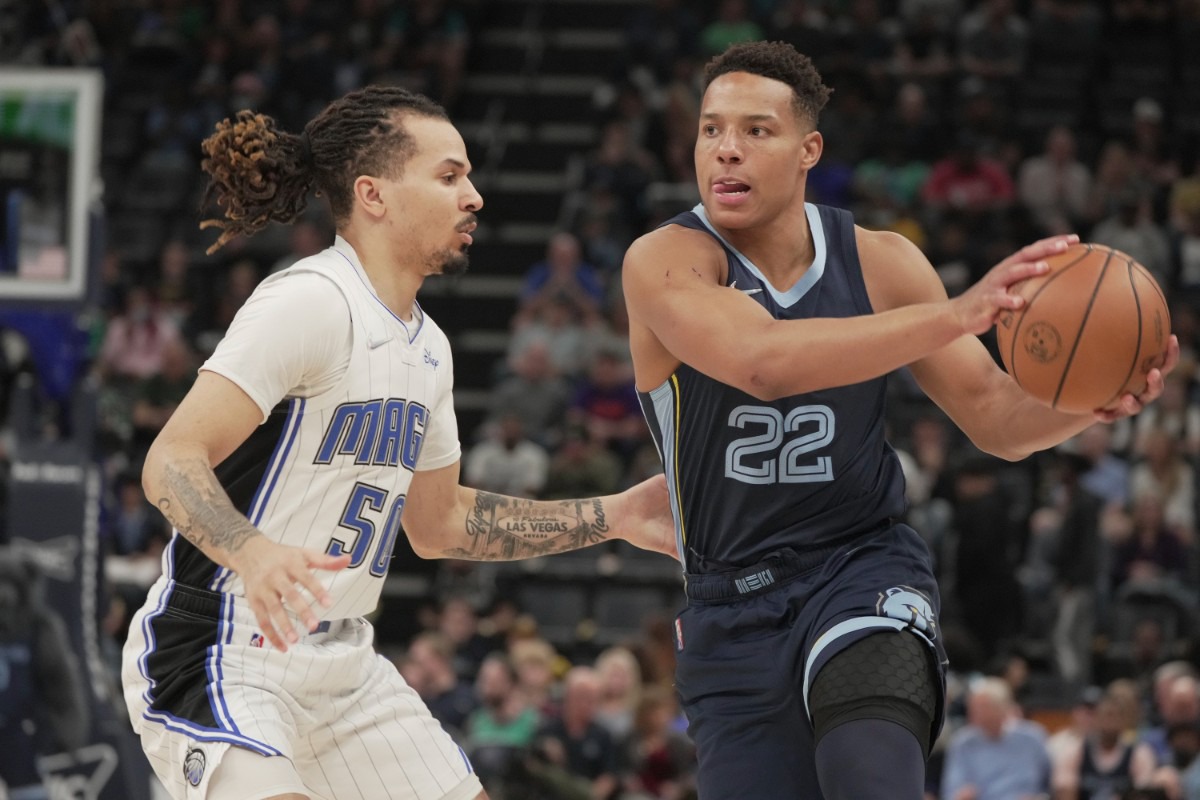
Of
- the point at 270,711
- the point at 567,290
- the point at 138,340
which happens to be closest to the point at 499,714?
the point at 567,290

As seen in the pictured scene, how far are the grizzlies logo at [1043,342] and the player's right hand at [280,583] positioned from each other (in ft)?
5.54

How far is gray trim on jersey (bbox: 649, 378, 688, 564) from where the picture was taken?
15.3ft

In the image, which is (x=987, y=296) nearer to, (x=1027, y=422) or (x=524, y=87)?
(x=1027, y=422)

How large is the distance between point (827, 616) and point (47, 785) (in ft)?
22.4

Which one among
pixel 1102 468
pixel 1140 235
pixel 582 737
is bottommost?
pixel 582 737

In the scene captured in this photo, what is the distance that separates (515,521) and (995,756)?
5920 millimetres

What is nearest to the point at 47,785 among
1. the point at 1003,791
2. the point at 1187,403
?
the point at 1003,791

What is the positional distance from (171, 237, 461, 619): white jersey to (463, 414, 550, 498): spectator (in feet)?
29.8

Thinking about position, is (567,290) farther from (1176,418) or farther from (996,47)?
(1176,418)

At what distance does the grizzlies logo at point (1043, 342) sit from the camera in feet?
13.6

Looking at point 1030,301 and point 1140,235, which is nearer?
point 1030,301

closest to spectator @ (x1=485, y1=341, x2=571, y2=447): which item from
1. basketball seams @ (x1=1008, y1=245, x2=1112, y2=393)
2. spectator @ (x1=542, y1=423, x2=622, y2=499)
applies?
spectator @ (x1=542, y1=423, x2=622, y2=499)

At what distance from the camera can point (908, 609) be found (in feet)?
14.1

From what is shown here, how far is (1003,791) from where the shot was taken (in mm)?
10188
